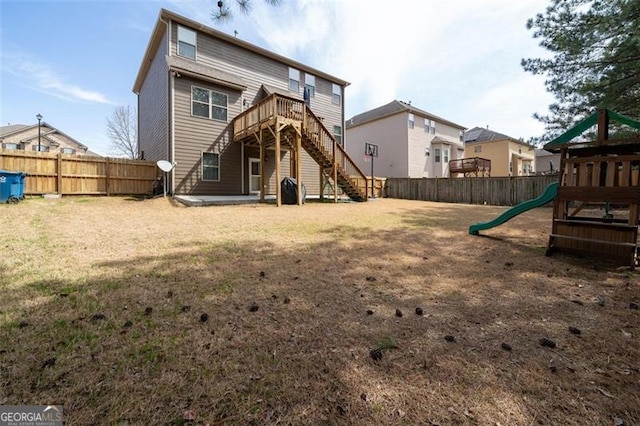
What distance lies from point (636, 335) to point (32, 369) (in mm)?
4448

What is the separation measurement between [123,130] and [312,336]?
36.5 meters

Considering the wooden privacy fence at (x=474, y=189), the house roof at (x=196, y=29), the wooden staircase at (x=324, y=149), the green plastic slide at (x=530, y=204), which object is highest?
the house roof at (x=196, y=29)

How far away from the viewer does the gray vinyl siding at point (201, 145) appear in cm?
1249

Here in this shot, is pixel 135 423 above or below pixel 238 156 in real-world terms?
below

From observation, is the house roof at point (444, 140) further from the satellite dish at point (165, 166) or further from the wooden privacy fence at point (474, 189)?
the satellite dish at point (165, 166)

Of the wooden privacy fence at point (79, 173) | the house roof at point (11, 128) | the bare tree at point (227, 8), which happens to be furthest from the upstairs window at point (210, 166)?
the house roof at point (11, 128)

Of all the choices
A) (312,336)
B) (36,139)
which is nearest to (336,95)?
(312,336)

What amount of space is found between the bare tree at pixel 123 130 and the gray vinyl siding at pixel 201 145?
21.8m

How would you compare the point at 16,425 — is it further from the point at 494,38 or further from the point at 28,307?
the point at 494,38

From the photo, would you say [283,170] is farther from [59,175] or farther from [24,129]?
[24,129]

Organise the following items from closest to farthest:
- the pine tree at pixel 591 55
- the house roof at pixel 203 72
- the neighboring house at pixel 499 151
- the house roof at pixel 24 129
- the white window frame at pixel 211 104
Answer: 1. the pine tree at pixel 591 55
2. the house roof at pixel 203 72
3. the white window frame at pixel 211 104
4. the neighboring house at pixel 499 151
5. the house roof at pixel 24 129

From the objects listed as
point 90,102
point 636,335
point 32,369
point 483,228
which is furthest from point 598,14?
point 90,102

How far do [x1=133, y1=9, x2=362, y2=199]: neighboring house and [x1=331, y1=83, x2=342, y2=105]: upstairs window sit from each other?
2.62 meters

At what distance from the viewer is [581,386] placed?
1.72 m
